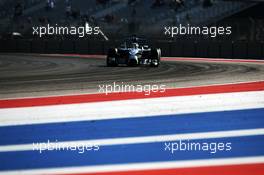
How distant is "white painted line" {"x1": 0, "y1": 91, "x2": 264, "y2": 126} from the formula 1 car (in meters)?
8.61

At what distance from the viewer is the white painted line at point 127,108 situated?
689 centimetres

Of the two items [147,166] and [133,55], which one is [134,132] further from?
[133,55]

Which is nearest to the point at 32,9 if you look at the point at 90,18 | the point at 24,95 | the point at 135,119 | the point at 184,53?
the point at 90,18

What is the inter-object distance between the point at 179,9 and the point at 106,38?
317 inches

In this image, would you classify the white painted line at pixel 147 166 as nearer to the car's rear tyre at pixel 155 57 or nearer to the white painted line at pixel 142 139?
the white painted line at pixel 142 139
